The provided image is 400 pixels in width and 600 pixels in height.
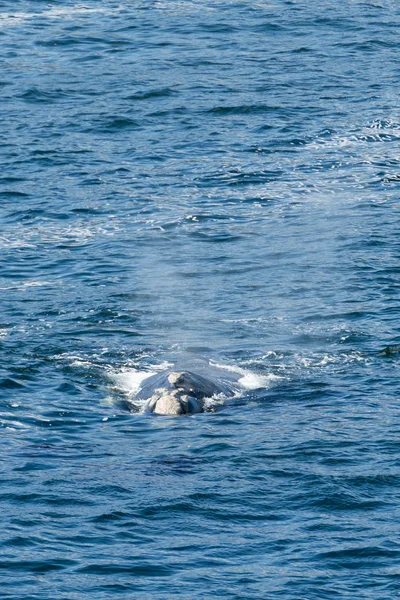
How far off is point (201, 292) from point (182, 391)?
775 cm

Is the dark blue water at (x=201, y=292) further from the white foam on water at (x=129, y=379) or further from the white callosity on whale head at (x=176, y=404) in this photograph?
the white callosity on whale head at (x=176, y=404)

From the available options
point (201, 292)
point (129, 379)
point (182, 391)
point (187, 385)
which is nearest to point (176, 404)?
point (182, 391)

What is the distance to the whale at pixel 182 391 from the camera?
91.9 ft

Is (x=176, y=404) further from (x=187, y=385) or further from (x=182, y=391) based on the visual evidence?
(x=187, y=385)

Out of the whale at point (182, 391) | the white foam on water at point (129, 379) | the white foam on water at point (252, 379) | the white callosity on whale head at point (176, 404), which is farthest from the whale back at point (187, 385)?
the white foam on water at point (252, 379)

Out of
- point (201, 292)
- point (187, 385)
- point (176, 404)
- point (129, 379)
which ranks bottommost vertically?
point (129, 379)

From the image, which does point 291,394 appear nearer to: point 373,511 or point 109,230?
point 373,511

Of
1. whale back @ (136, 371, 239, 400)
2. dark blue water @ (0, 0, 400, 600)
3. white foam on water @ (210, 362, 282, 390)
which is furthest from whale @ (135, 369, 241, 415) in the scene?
dark blue water @ (0, 0, 400, 600)

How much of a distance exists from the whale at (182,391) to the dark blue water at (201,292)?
15.2 inches

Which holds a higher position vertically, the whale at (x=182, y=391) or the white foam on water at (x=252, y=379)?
the whale at (x=182, y=391)

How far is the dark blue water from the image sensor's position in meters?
22.6

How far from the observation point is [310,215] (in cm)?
4100

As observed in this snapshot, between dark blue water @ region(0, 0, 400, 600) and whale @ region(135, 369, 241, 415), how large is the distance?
0.39 m

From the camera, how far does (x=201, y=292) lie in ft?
117
